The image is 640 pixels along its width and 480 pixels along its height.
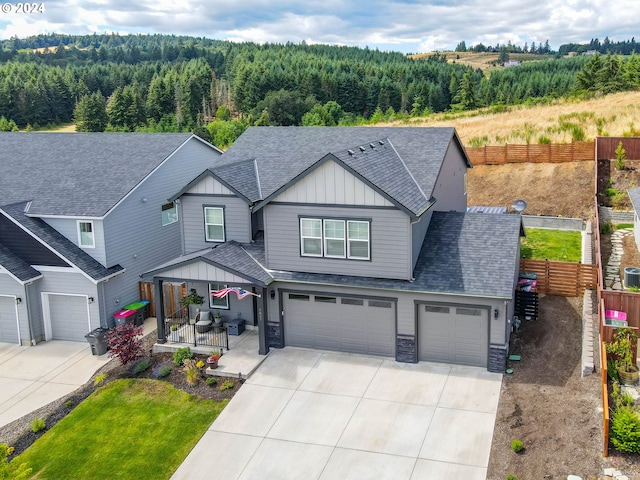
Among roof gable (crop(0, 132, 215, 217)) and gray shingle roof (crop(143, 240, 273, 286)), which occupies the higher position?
roof gable (crop(0, 132, 215, 217))

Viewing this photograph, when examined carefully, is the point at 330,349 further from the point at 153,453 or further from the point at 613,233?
the point at 613,233

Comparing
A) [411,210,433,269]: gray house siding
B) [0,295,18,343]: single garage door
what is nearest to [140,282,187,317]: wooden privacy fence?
[0,295,18,343]: single garage door

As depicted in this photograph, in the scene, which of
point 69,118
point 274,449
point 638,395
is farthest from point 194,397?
point 69,118

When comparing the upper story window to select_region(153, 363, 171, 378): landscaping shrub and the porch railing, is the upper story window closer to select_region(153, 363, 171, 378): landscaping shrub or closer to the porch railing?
the porch railing

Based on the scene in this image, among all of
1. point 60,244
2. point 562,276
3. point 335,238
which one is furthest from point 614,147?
point 60,244

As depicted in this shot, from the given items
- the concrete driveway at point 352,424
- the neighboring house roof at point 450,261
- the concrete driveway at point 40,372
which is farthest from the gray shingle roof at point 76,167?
the concrete driveway at point 352,424

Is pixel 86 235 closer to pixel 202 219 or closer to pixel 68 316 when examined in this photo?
pixel 68 316

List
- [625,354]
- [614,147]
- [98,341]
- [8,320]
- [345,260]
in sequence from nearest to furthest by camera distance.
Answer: [625,354] → [345,260] → [98,341] → [8,320] → [614,147]
